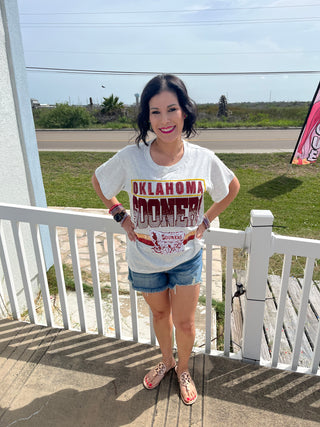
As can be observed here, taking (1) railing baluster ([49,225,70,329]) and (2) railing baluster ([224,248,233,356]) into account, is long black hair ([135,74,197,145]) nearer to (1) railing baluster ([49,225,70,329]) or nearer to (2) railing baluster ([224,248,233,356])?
(2) railing baluster ([224,248,233,356])

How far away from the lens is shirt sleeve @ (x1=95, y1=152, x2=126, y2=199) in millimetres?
1551

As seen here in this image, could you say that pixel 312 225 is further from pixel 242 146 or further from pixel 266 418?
pixel 242 146

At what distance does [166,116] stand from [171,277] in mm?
779

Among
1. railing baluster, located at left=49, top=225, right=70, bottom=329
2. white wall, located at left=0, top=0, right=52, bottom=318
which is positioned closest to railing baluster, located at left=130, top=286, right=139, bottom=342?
railing baluster, located at left=49, top=225, right=70, bottom=329

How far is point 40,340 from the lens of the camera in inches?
90.7

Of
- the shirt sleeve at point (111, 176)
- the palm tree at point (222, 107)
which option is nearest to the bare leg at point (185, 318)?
the shirt sleeve at point (111, 176)

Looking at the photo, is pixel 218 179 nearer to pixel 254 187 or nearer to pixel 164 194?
pixel 164 194

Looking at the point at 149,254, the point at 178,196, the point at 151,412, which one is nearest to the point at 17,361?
the point at 151,412

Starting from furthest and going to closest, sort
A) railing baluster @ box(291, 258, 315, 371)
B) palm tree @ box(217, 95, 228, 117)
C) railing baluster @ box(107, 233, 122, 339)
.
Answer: palm tree @ box(217, 95, 228, 117) < railing baluster @ box(107, 233, 122, 339) < railing baluster @ box(291, 258, 315, 371)

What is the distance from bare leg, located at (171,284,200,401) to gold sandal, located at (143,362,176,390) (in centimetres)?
13

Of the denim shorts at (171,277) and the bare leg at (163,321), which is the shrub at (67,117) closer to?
the bare leg at (163,321)

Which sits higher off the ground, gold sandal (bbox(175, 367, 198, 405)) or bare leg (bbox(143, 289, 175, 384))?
bare leg (bbox(143, 289, 175, 384))

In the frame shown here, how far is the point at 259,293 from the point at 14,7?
10.1 ft

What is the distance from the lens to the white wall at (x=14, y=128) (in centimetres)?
287
